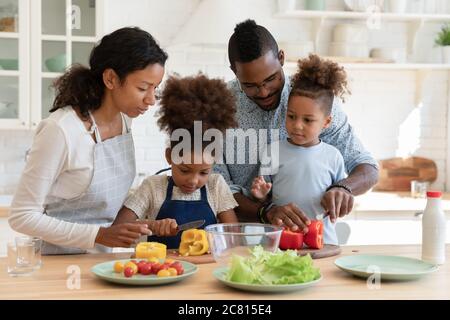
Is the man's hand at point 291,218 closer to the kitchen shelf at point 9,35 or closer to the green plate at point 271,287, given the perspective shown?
the green plate at point 271,287

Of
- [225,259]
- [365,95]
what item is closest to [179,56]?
[365,95]

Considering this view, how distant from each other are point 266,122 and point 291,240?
59cm

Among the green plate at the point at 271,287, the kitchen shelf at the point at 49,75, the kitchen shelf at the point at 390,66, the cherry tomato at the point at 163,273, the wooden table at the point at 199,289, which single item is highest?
the kitchen shelf at the point at 390,66

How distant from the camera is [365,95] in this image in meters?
4.64

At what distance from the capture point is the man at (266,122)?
7.19 ft

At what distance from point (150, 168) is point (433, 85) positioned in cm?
207

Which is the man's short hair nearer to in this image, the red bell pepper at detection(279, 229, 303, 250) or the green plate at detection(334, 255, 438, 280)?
the red bell pepper at detection(279, 229, 303, 250)

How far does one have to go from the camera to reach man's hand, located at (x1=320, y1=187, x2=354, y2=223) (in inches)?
85.4

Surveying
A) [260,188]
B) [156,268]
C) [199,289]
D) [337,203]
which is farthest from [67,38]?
[199,289]

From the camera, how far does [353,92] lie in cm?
463

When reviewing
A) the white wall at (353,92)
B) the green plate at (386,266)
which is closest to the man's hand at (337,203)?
the green plate at (386,266)

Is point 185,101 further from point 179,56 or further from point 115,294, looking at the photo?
point 179,56

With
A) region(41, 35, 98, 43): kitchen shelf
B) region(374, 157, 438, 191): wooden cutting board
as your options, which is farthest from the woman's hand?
region(374, 157, 438, 191): wooden cutting board

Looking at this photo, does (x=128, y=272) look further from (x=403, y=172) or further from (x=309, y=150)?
(x=403, y=172)
